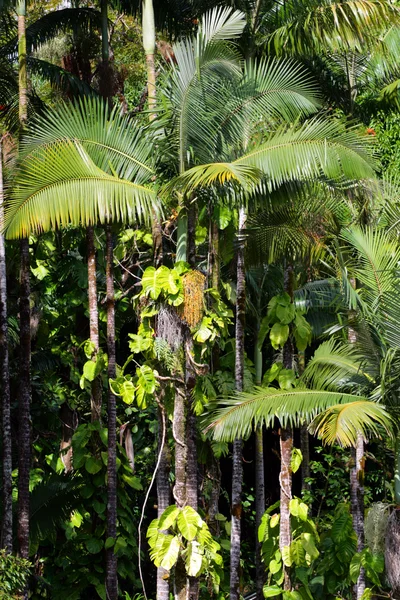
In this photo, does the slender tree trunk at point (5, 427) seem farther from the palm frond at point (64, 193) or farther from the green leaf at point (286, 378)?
the green leaf at point (286, 378)

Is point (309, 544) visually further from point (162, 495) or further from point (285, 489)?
point (162, 495)

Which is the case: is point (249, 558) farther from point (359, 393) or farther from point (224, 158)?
point (224, 158)

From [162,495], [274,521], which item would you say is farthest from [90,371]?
[274,521]

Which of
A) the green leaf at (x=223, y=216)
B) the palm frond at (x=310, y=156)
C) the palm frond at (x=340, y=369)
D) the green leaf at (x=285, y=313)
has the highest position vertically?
the palm frond at (x=310, y=156)

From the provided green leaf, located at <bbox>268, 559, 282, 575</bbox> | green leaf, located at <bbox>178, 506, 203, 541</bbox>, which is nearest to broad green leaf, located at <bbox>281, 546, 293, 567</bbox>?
green leaf, located at <bbox>268, 559, 282, 575</bbox>

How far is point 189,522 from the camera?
11586 mm

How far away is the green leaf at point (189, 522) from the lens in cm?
1149

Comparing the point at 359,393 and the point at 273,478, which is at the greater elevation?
the point at 359,393

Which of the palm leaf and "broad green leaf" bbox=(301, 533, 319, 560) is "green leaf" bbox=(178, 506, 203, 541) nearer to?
"broad green leaf" bbox=(301, 533, 319, 560)

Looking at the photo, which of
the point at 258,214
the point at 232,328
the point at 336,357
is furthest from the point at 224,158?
the point at 232,328

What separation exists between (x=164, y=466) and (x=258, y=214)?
3303mm

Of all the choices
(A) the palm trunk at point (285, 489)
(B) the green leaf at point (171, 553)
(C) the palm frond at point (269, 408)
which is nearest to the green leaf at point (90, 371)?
(A) the palm trunk at point (285, 489)

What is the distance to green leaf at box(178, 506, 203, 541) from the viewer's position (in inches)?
452

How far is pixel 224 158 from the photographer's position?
12.1 metres
